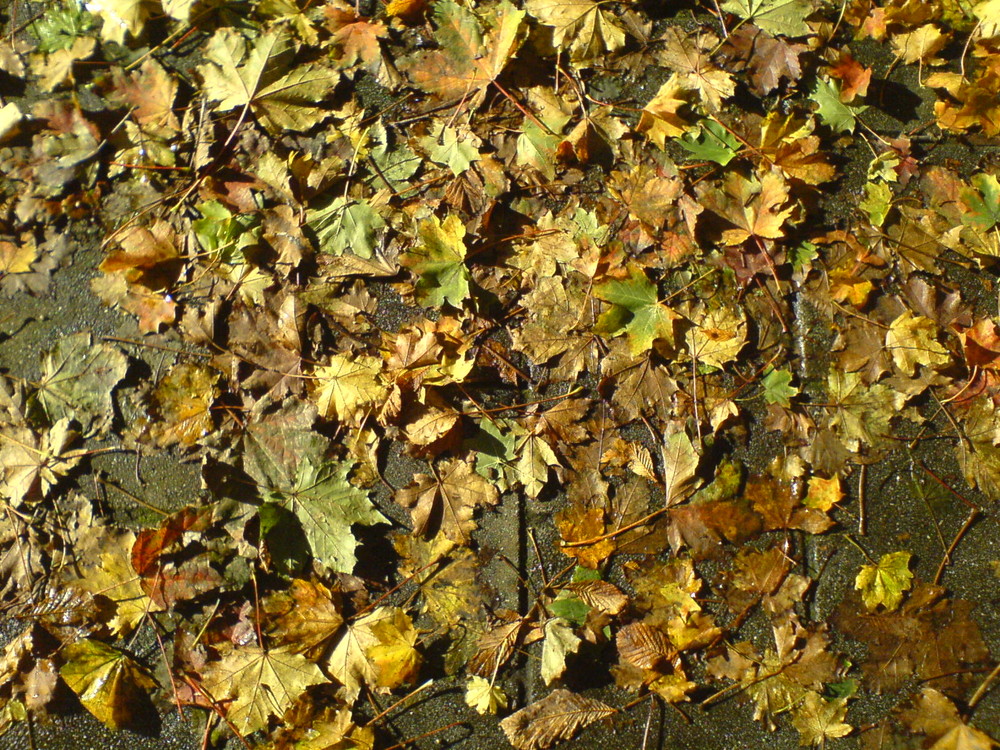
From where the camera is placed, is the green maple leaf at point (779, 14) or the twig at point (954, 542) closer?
the twig at point (954, 542)

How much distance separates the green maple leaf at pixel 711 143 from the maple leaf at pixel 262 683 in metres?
1.96

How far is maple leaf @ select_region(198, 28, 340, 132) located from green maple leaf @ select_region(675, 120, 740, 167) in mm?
1146

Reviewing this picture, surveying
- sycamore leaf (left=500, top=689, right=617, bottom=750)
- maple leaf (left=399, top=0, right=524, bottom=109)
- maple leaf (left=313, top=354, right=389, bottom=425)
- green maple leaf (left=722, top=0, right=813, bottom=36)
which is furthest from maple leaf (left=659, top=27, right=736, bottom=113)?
sycamore leaf (left=500, top=689, right=617, bottom=750)

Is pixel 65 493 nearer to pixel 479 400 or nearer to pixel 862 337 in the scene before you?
pixel 479 400

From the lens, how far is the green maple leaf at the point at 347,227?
195cm

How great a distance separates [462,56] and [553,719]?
2064 mm

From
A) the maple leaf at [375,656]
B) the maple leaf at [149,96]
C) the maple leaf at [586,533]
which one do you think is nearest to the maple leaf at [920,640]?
the maple leaf at [586,533]

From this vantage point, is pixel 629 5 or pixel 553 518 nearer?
pixel 553 518

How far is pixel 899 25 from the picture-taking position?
2.04 meters

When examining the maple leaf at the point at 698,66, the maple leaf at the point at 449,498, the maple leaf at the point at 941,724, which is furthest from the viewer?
the maple leaf at the point at 698,66

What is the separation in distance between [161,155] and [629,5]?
1602mm

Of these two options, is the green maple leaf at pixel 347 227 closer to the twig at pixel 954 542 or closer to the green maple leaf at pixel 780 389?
the green maple leaf at pixel 780 389

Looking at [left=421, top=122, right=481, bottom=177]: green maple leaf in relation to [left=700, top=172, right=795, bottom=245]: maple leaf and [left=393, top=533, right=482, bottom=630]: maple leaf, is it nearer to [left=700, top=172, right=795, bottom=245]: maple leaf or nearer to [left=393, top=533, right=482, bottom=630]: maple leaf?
[left=700, top=172, right=795, bottom=245]: maple leaf

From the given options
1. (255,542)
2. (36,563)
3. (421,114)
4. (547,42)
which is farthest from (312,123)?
(36,563)
